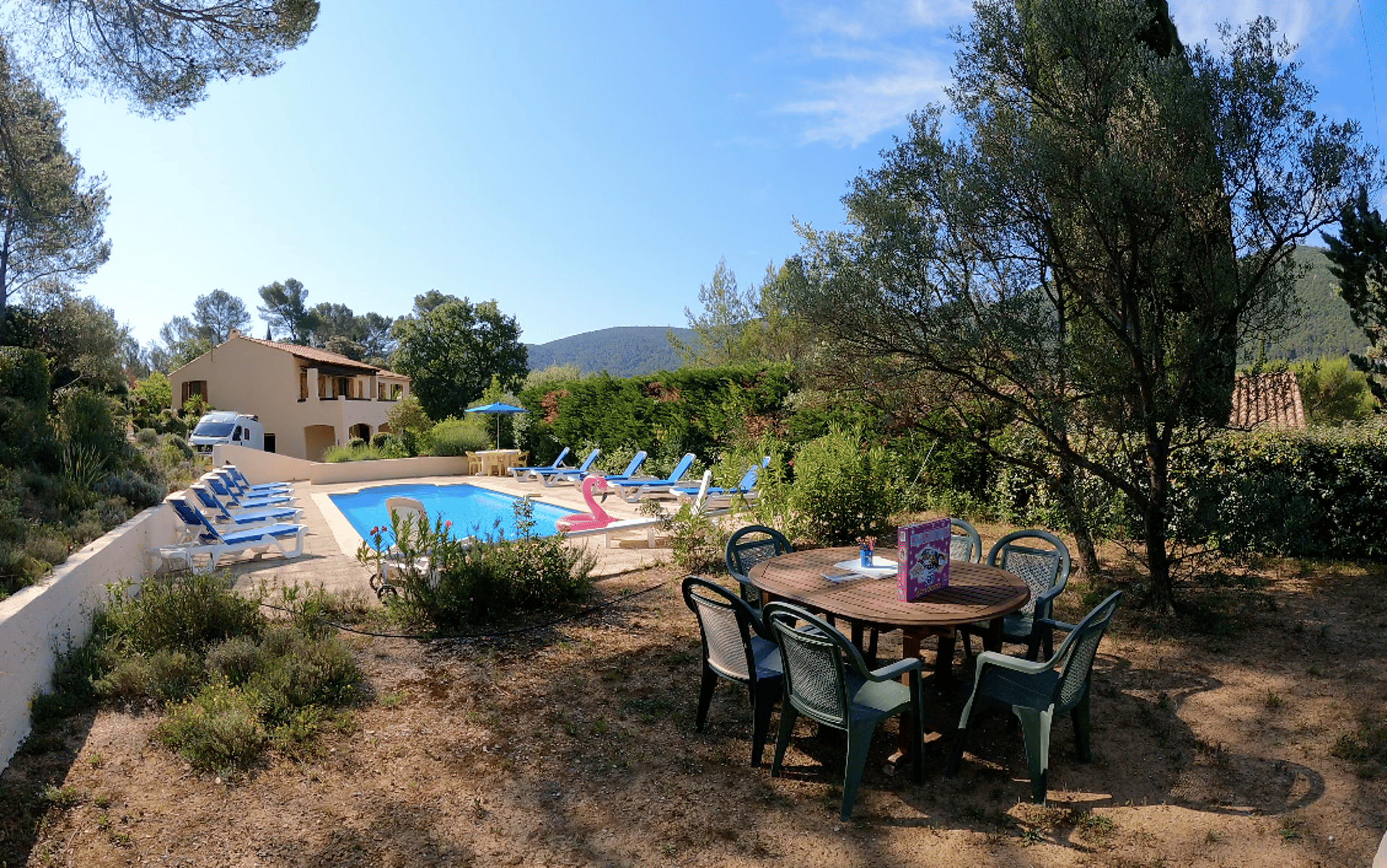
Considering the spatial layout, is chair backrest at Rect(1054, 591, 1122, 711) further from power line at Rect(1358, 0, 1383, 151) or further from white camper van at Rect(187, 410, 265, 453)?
white camper van at Rect(187, 410, 265, 453)

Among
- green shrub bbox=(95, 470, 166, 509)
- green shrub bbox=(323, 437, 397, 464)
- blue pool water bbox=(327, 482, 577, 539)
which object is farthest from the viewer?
green shrub bbox=(323, 437, 397, 464)

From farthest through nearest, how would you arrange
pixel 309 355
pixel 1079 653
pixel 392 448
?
pixel 309 355 → pixel 392 448 → pixel 1079 653

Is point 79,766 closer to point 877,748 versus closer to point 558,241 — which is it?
point 877,748

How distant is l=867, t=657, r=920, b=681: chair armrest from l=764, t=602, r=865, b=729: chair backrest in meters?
0.09

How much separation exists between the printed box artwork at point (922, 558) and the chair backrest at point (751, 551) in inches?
46.6

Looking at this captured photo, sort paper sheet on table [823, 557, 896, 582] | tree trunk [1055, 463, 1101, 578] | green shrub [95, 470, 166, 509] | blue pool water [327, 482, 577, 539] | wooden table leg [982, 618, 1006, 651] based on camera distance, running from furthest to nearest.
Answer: blue pool water [327, 482, 577, 539] → green shrub [95, 470, 166, 509] → tree trunk [1055, 463, 1101, 578] → paper sheet on table [823, 557, 896, 582] → wooden table leg [982, 618, 1006, 651]

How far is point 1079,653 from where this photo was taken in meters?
3.07

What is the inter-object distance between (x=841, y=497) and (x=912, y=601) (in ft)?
13.6

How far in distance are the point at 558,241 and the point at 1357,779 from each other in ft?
65.1

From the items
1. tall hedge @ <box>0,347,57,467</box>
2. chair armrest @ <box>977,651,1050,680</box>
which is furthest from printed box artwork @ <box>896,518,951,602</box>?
tall hedge @ <box>0,347,57,467</box>

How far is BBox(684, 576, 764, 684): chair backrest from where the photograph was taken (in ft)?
10.8

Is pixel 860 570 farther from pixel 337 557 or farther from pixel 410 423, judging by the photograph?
pixel 410 423

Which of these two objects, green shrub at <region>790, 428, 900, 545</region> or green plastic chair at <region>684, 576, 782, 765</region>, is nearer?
green plastic chair at <region>684, 576, 782, 765</region>

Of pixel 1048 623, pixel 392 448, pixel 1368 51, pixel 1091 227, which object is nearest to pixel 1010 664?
pixel 1048 623
